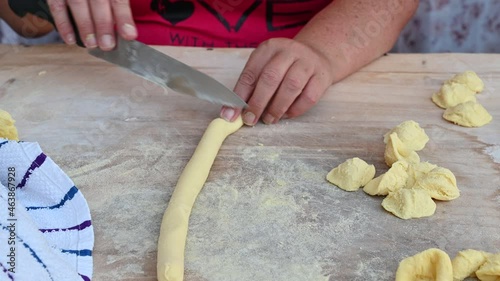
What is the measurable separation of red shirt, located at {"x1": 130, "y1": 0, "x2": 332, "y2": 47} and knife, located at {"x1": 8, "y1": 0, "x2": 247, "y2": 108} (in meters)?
0.39

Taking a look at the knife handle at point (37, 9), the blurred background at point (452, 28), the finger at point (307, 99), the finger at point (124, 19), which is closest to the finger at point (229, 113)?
the finger at point (307, 99)

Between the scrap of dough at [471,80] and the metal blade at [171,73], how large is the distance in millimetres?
476

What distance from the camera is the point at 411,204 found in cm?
95

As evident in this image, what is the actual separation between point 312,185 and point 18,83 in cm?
71

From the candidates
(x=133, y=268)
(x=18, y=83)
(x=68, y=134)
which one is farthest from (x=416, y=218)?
(x=18, y=83)

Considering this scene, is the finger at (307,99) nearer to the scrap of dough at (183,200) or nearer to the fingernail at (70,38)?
the scrap of dough at (183,200)

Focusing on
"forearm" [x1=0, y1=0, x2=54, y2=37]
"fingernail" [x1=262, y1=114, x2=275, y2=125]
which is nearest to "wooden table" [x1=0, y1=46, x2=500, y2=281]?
"fingernail" [x1=262, y1=114, x2=275, y2=125]

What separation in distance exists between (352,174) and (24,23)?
1.01 metres

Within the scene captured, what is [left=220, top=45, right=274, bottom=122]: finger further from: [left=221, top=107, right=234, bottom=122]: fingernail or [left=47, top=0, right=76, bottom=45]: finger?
[left=47, top=0, right=76, bottom=45]: finger

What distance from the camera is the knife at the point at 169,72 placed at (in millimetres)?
1124

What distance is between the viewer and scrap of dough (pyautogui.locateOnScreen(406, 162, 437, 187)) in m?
1.01

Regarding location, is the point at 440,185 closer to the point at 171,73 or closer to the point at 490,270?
the point at 490,270

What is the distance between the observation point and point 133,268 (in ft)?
2.84

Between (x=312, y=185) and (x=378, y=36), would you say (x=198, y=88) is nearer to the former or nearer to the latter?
(x=312, y=185)
